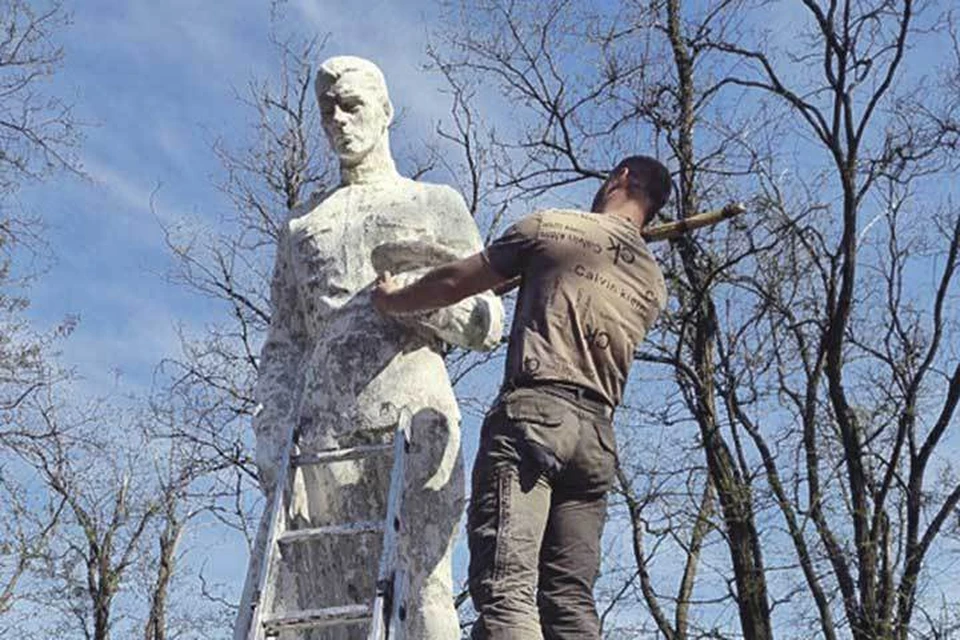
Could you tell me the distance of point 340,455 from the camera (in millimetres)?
4711

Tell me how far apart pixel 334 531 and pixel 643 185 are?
146 cm

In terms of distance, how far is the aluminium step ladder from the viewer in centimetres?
419

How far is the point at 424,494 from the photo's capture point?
4.71m

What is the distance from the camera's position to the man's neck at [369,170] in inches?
211

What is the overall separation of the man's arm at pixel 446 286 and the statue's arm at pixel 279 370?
678 millimetres

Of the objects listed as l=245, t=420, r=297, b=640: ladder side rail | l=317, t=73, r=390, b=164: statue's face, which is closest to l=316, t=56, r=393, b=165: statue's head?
l=317, t=73, r=390, b=164: statue's face

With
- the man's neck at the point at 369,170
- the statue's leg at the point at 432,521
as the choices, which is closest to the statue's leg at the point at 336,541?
the statue's leg at the point at 432,521

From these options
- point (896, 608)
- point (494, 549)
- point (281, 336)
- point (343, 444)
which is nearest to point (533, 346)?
point (494, 549)

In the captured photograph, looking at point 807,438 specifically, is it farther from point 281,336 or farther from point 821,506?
point 281,336

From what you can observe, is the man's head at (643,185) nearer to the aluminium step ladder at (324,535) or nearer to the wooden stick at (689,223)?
the wooden stick at (689,223)

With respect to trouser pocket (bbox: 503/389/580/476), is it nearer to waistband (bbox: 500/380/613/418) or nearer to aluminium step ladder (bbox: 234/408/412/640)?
waistband (bbox: 500/380/613/418)

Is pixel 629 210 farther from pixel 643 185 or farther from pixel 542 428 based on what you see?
pixel 542 428

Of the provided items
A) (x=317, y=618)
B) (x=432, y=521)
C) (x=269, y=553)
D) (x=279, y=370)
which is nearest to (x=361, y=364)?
(x=279, y=370)

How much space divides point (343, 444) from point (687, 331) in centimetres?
1055
